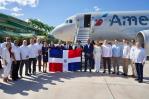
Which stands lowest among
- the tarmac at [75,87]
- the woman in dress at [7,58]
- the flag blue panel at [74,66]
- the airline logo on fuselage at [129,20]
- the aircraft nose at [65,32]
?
the tarmac at [75,87]

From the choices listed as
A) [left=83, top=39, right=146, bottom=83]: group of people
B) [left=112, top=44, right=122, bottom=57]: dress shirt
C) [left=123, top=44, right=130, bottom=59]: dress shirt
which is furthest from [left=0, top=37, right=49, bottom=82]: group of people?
[left=123, top=44, right=130, bottom=59]: dress shirt

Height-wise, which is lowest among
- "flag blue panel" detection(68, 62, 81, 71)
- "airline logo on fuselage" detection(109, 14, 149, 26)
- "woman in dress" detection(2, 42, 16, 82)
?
"flag blue panel" detection(68, 62, 81, 71)

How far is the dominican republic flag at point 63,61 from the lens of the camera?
44.8ft

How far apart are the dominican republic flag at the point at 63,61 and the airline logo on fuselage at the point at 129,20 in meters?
8.94

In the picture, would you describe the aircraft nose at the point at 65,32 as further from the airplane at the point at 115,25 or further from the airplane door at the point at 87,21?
the airplane door at the point at 87,21

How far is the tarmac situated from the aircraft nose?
1147 centimetres

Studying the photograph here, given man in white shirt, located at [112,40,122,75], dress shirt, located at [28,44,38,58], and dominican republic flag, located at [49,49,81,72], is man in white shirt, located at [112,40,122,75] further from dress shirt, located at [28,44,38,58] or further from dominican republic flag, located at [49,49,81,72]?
dress shirt, located at [28,44,38,58]

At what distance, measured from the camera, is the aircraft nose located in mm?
23703

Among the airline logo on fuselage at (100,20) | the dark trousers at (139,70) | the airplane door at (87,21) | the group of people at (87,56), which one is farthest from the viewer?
the airplane door at (87,21)

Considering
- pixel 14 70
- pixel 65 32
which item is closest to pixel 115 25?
pixel 65 32

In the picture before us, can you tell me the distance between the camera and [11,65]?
1130 cm

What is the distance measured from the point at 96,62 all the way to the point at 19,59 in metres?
3.92

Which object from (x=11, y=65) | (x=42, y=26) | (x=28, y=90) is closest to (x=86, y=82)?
(x=28, y=90)

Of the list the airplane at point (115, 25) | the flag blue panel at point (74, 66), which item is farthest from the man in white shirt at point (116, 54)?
the airplane at point (115, 25)
